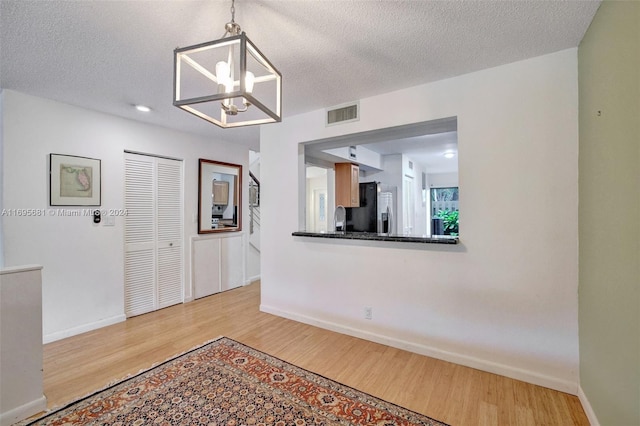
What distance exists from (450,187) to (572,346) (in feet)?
19.8

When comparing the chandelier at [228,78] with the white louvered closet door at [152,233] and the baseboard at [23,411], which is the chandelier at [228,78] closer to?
the white louvered closet door at [152,233]

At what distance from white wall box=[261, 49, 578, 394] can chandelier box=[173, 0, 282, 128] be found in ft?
4.14

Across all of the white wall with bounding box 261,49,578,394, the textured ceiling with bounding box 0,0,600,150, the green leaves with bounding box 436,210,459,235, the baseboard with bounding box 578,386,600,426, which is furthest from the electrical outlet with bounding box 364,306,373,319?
the green leaves with bounding box 436,210,459,235

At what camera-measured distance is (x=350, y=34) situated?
1.78 metres

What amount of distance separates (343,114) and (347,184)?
6.82ft

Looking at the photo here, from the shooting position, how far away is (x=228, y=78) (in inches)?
51.6

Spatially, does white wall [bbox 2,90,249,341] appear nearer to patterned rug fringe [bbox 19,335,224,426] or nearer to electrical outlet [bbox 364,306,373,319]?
patterned rug fringe [bbox 19,335,224,426]

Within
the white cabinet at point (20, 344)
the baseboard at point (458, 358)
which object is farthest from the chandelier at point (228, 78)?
the baseboard at point (458, 358)

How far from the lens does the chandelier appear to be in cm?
117

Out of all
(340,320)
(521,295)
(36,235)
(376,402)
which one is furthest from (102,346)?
(521,295)

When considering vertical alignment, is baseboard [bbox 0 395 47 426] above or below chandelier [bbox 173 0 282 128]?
below

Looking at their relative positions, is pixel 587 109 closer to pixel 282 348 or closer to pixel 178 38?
pixel 178 38

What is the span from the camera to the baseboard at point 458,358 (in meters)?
1.96

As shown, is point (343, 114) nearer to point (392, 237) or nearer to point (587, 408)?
point (392, 237)
